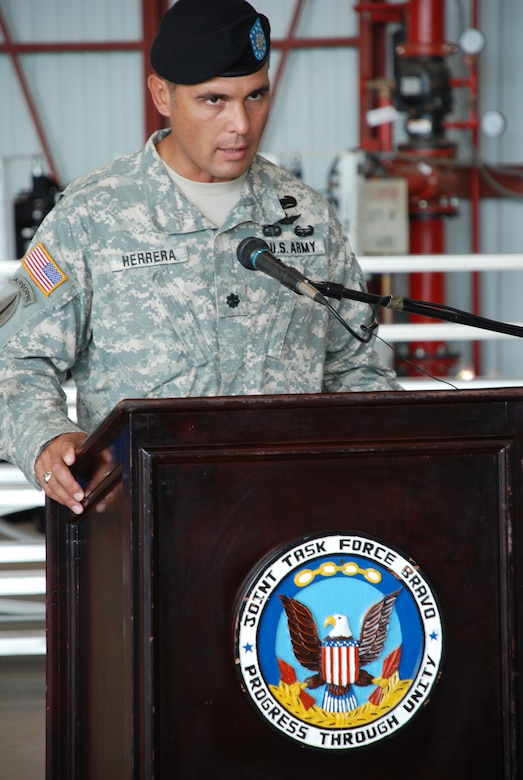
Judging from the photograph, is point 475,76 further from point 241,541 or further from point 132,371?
point 241,541

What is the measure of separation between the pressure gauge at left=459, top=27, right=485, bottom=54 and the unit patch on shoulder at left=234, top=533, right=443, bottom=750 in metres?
6.40

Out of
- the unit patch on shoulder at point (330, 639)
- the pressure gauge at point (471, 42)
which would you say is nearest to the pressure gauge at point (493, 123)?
the pressure gauge at point (471, 42)

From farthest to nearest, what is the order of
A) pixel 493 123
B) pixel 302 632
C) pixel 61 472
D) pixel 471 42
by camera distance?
pixel 493 123
pixel 471 42
pixel 61 472
pixel 302 632

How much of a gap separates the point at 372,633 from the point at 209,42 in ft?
2.97

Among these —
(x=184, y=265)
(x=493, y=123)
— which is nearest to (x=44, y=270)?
(x=184, y=265)

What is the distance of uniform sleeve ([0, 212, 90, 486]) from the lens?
1.44m

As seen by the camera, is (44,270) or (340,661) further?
(44,270)

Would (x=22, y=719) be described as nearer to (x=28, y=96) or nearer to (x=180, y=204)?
(x=180, y=204)

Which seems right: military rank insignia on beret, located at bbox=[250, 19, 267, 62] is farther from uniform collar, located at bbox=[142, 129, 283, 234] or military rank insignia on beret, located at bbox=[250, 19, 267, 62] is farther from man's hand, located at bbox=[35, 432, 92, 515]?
man's hand, located at bbox=[35, 432, 92, 515]

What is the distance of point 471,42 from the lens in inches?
273

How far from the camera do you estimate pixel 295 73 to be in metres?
8.52

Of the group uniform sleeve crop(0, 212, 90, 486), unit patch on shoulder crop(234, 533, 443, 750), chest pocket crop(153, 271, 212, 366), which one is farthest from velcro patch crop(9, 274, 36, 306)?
unit patch on shoulder crop(234, 533, 443, 750)

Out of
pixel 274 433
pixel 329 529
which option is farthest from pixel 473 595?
pixel 274 433

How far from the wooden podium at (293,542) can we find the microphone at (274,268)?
169 mm
